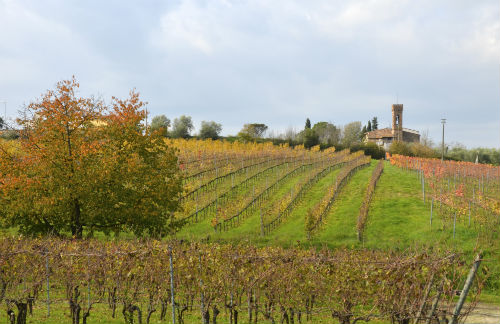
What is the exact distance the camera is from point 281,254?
10508mm

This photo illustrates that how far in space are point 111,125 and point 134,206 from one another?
3.79 metres

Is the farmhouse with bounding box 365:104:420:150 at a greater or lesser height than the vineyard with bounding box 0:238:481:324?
greater

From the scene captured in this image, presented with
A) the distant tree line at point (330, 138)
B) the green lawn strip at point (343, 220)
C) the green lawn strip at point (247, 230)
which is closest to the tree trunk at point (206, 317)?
the green lawn strip at point (343, 220)

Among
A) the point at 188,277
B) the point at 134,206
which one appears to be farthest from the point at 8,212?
the point at 188,277

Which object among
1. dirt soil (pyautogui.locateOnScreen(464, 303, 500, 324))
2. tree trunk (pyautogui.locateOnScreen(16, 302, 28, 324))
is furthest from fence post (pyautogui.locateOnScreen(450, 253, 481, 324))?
tree trunk (pyautogui.locateOnScreen(16, 302, 28, 324))

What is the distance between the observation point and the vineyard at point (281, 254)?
9.18m

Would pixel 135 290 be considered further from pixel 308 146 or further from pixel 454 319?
pixel 308 146

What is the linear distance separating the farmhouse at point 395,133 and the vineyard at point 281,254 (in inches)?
1364

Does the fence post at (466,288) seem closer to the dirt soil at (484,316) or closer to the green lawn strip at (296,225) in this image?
the dirt soil at (484,316)

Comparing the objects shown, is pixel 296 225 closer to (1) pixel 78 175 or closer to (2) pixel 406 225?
(2) pixel 406 225

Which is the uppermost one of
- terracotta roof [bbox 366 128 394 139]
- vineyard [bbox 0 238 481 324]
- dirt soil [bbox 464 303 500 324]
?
terracotta roof [bbox 366 128 394 139]

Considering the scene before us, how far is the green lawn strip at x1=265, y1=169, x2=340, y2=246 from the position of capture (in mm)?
21453

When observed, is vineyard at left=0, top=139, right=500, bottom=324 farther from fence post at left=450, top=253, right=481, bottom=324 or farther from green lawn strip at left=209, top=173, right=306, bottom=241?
fence post at left=450, top=253, right=481, bottom=324

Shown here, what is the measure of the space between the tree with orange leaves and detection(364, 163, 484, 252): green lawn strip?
10.7m
